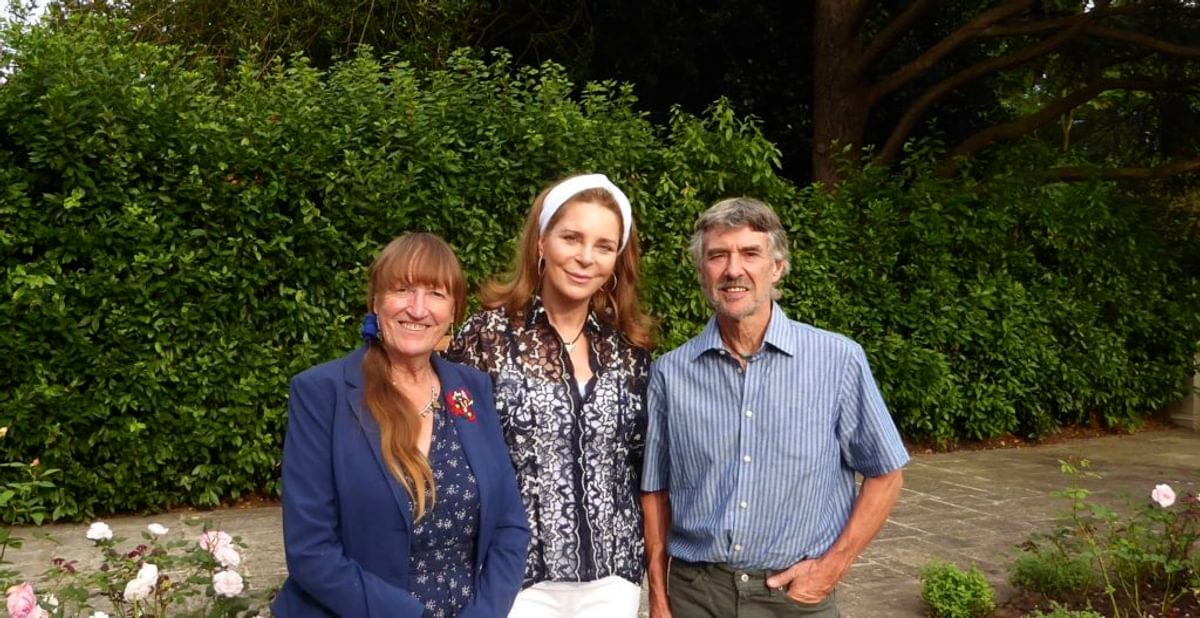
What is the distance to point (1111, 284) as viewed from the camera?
10.6 meters

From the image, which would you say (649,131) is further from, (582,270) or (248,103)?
(582,270)

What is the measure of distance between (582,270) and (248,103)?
487cm

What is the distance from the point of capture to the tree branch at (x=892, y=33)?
32.4ft

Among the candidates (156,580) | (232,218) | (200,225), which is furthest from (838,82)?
(156,580)

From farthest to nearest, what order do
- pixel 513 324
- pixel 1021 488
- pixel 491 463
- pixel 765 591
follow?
pixel 1021 488, pixel 513 324, pixel 765 591, pixel 491 463

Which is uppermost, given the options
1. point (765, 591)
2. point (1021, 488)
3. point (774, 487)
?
point (774, 487)

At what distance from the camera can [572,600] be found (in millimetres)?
2615

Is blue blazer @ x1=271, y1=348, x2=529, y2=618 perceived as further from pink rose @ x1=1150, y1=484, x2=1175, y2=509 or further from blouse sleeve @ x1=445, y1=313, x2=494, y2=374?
pink rose @ x1=1150, y1=484, x2=1175, y2=509

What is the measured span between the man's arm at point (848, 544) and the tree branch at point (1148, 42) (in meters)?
8.76

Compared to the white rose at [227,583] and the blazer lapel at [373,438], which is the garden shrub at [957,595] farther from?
the blazer lapel at [373,438]

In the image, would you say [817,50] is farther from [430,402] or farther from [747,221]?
[430,402]

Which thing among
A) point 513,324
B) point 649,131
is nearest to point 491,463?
point 513,324

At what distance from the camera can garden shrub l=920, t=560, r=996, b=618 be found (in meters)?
4.65

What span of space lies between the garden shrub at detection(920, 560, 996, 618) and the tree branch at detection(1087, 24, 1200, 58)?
6.96m
